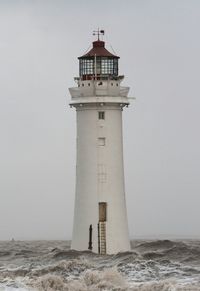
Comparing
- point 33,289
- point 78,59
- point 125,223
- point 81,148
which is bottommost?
point 33,289

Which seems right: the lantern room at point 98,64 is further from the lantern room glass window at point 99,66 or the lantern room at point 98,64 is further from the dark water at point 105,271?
the dark water at point 105,271

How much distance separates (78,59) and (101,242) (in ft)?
21.8

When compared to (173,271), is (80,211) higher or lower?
higher

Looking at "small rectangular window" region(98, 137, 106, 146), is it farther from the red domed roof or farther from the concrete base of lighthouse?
the red domed roof

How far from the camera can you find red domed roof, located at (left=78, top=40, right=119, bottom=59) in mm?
31203

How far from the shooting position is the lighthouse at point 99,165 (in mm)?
30266

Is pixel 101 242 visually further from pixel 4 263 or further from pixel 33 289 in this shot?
pixel 33 289

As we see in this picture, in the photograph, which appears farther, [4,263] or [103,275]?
[4,263]

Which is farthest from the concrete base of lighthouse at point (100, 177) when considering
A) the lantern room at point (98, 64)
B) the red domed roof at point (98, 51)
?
the red domed roof at point (98, 51)

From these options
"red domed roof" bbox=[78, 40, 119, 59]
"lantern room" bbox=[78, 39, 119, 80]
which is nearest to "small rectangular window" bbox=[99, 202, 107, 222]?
"lantern room" bbox=[78, 39, 119, 80]

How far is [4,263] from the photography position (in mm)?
28906

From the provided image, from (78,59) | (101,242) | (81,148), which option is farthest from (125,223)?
(78,59)

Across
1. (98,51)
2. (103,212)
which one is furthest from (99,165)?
(98,51)

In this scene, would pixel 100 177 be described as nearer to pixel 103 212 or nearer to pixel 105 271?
pixel 103 212
